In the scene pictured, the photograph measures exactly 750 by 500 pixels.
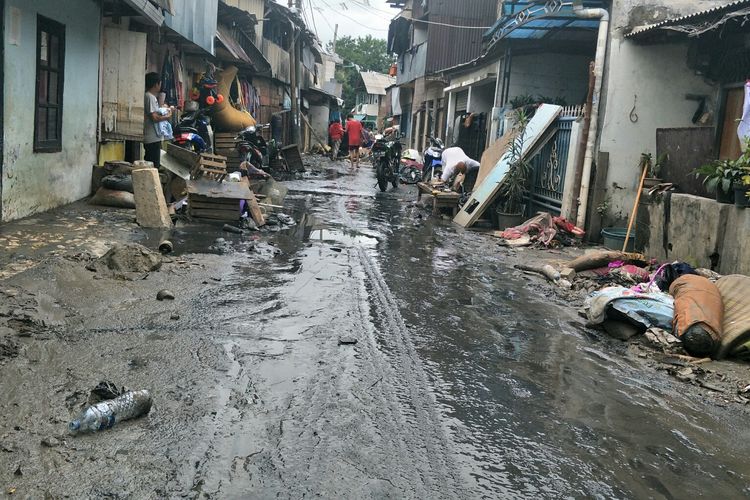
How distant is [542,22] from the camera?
45.8ft

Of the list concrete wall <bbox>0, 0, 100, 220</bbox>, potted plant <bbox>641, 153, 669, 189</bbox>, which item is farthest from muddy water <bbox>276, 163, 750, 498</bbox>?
concrete wall <bbox>0, 0, 100, 220</bbox>

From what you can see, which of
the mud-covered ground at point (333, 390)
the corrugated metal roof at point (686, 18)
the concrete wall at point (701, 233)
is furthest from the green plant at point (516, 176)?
the mud-covered ground at point (333, 390)

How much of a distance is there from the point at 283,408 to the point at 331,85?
159ft

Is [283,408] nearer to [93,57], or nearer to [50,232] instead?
[50,232]

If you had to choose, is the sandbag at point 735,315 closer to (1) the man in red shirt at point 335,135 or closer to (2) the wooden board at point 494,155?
(2) the wooden board at point 494,155

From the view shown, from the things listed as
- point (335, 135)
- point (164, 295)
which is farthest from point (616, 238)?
point (335, 135)

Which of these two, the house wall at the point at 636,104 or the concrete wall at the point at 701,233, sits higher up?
the house wall at the point at 636,104

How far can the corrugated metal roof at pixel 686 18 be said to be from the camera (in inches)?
321

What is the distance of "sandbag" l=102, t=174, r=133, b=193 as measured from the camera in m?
10.2

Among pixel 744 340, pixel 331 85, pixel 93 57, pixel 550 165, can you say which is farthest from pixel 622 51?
pixel 331 85

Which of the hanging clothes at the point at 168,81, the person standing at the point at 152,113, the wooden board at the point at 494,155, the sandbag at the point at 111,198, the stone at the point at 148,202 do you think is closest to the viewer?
the stone at the point at 148,202

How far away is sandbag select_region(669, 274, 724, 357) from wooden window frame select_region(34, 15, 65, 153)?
7713 mm

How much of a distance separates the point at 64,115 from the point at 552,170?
8.45 m

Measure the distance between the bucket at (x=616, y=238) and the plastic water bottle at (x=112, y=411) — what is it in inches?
319
